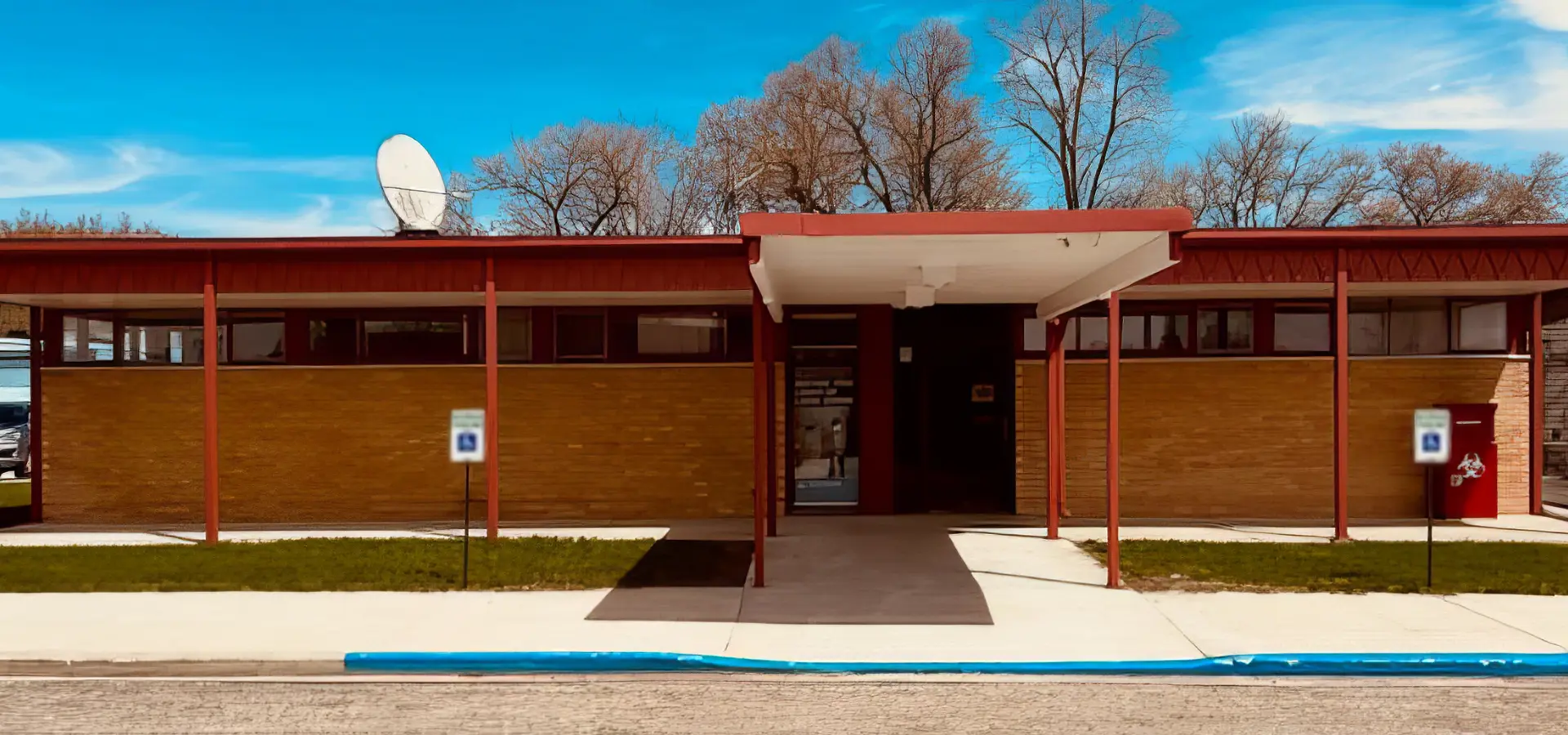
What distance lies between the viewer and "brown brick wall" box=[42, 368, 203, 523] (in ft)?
49.8

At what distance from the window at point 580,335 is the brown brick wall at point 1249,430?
19.1ft

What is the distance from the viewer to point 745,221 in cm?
809

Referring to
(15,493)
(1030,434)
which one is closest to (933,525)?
(1030,434)

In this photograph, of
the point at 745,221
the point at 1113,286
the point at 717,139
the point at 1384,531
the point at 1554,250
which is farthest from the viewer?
the point at 717,139

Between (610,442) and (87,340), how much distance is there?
760 cm

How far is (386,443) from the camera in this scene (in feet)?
49.7

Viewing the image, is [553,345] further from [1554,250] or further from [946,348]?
[1554,250]

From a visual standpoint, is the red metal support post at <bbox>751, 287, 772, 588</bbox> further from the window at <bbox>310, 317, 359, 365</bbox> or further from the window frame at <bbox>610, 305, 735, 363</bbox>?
the window at <bbox>310, 317, 359, 365</bbox>

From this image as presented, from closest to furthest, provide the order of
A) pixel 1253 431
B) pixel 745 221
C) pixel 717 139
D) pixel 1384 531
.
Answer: pixel 745 221, pixel 1384 531, pixel 1253 431, pixel 717 139

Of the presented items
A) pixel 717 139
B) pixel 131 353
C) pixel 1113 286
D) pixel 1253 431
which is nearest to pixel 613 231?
pixel 717 139

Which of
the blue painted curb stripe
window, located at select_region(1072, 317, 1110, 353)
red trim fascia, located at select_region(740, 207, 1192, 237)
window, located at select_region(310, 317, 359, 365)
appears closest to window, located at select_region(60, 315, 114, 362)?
window, located at select_region(310, 317, 359, 365)

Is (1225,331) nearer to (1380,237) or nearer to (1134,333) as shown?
(1134,333)

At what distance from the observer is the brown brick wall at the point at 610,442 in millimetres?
15094

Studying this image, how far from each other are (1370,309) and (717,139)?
34.8 meters
